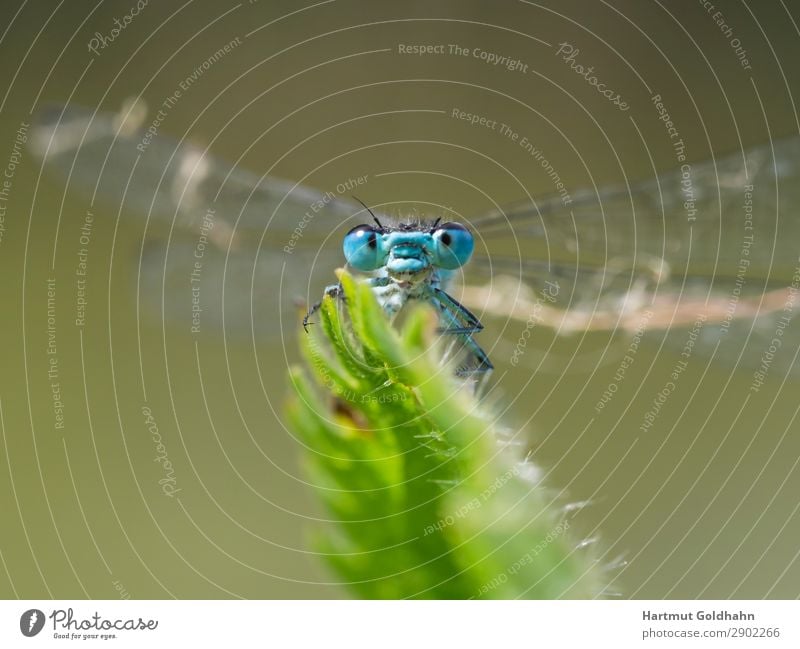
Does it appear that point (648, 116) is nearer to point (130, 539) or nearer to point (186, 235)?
point (186, 235)

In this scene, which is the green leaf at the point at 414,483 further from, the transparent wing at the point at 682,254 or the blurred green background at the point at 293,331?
the blurred green background at the point at 293,331

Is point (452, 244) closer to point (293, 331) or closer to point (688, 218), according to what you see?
point (688, 218)

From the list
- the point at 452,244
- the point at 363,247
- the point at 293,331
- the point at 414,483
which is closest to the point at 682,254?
the point at 452,244

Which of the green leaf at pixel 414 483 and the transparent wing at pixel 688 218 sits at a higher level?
the transparent wing at pixel 688 218

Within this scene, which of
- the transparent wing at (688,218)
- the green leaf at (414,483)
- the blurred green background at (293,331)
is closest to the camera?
the green leaf at (414,483)

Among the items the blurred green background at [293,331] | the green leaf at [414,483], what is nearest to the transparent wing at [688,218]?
the blurred green background at [293,331]

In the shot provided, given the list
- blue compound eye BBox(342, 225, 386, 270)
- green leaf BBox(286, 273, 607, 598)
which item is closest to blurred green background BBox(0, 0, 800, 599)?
blue compound eye BBox(342, 225, 386, 270)
